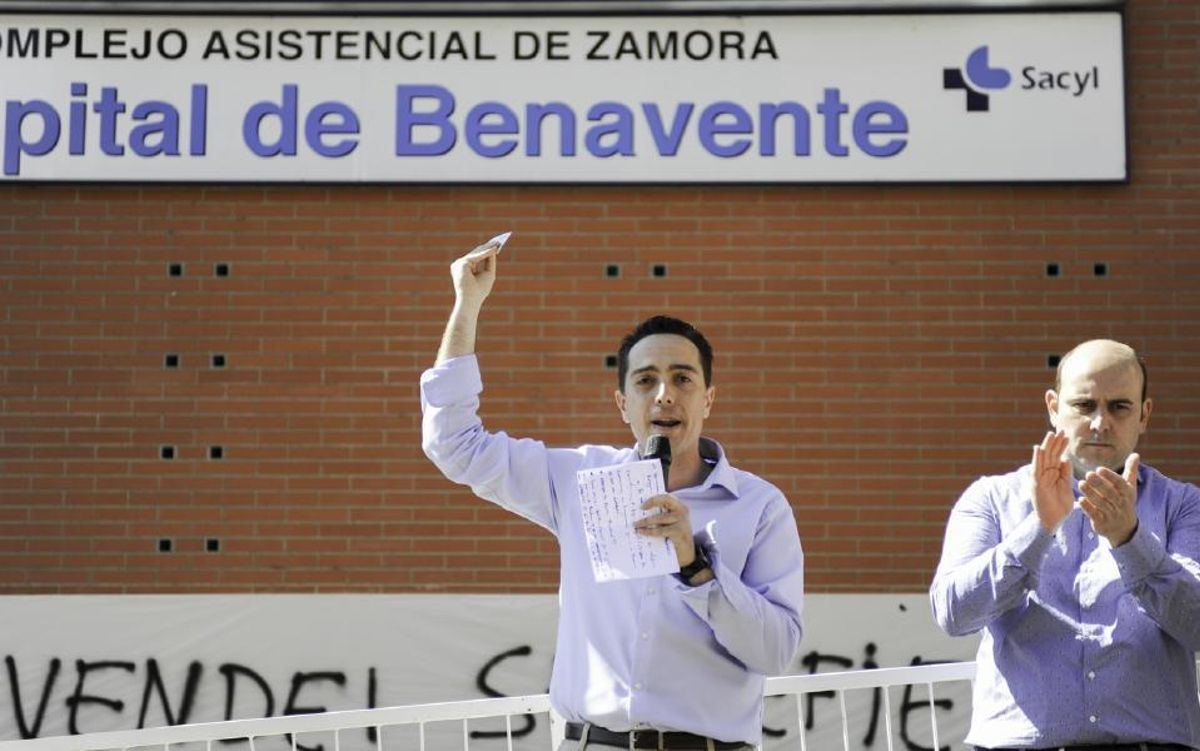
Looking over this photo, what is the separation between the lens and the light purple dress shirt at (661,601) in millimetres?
3252

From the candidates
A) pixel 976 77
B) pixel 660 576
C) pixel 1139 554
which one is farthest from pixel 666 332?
pixel 976 77

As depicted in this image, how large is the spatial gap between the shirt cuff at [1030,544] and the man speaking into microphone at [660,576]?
1.59ft

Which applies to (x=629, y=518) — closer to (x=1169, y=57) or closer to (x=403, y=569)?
(x=403, y=569)

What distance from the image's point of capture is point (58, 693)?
793cm

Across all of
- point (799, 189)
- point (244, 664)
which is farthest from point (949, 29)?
point (244, 664)

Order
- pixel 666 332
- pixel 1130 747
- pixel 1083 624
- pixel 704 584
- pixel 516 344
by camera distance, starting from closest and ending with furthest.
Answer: pixel 704 584 → pixel 1130 747 → pixel 1083 624 → pixel 666 332 → pixel 516 344

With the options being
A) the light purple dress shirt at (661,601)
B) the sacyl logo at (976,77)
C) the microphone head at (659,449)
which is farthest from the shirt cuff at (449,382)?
the sacyl logo at (976,77)

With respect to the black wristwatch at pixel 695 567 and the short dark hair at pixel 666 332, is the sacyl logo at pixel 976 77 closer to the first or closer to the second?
the short dark hair at pixel 666 332

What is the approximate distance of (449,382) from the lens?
358 centimetres

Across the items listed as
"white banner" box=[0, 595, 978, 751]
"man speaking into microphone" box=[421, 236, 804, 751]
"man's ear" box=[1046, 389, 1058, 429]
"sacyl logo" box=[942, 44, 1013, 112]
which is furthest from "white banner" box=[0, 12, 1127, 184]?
"man speaking into microphone" box=[421, 236, 804, 751]

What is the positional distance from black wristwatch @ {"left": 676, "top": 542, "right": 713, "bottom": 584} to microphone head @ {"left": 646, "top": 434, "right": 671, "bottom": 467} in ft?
0.82

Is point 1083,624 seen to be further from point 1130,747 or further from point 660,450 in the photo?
point 660,450

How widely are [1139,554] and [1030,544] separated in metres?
0.23

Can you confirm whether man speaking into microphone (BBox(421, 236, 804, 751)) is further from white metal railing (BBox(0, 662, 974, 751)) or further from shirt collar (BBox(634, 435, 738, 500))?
white metal railing (BBox(0, 662, 974, 751))
